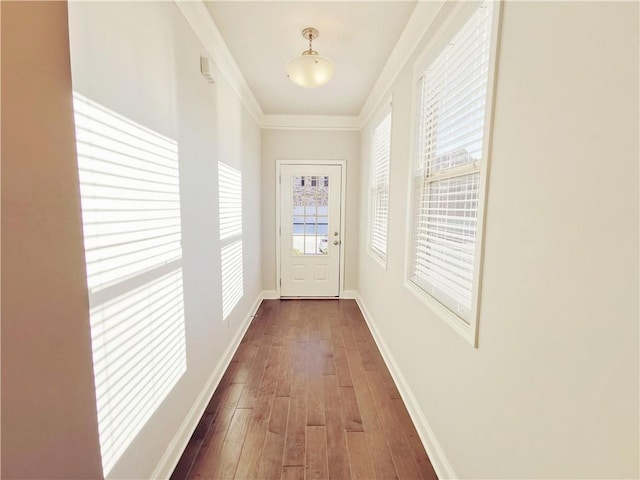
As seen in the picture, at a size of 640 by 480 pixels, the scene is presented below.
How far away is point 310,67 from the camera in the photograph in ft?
6.53

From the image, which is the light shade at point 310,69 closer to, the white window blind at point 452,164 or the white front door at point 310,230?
the white window blind at point 452,164

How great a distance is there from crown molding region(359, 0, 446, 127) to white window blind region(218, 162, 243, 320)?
5.37ft

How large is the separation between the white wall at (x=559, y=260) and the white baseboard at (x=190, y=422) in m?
1.42

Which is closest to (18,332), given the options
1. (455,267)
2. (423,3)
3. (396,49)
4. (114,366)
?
(114,366)

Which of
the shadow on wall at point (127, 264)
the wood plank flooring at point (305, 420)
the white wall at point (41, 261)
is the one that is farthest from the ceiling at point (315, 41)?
the wood plank flooring at point (305, 420)

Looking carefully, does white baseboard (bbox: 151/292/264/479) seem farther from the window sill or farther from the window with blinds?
the window with blinds

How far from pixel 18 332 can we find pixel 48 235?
226 mm

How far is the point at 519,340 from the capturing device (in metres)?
0.94

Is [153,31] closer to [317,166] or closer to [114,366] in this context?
[114,366]

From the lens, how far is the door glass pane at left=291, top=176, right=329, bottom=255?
4156 millimetres

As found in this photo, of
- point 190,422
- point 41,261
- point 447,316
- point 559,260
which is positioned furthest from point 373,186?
point 41,261

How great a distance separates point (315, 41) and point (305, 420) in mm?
2695

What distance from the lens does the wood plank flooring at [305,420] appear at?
152 centimetres

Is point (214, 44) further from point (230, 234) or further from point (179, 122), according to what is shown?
point (230, 234)
